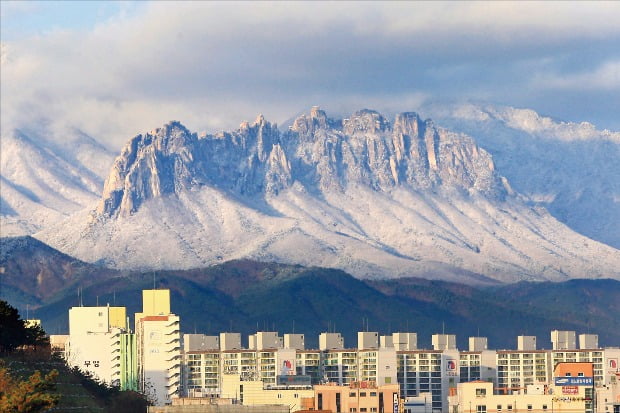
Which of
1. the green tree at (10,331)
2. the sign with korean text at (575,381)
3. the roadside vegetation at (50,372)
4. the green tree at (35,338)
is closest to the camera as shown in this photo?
the roadside vegetation at (50,372)

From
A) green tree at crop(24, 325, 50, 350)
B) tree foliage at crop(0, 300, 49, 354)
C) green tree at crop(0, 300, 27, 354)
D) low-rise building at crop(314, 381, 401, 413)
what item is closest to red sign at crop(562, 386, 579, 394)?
low-rise building at crop(314, 381, 401, 413)

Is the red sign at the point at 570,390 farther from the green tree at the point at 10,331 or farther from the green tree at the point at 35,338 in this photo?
the green tree at the point at 10,331

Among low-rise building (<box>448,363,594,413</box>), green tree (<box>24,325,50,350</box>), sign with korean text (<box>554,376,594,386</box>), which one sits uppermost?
green tree (<box>24,325,50,350</box>)

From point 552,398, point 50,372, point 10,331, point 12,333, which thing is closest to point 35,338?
point 12,333

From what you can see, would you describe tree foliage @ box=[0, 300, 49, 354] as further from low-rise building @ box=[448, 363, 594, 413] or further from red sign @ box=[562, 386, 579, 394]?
red sign @ box=[562, 386, 579, 394]

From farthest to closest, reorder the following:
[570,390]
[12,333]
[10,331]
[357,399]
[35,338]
Result: [357,399]
[570,390]
[35,338]
[12,333]
[10,331]

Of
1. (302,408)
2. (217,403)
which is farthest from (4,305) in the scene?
(302,408)

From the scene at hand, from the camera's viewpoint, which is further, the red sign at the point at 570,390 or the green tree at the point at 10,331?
the red sign at the point at 570,390

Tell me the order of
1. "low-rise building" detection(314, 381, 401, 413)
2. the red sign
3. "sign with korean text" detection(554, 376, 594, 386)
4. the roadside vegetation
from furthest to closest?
"low-rise building" detection(314, 381, 401, 413), "sign with korean text" detection(554, 376, 594, 386), the red sign, the roadside vegetation

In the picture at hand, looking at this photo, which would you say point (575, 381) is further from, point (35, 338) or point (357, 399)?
point (35, 338)

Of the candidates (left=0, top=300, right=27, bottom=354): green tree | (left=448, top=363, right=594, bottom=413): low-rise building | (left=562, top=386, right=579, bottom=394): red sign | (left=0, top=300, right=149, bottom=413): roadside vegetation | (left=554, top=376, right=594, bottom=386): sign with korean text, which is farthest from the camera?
(left=554, top=376, right=594, bottom=386): sign with korean text

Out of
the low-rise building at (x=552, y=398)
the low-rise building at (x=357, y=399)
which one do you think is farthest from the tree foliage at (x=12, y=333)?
the low-rise building at (x=552, y=398)
